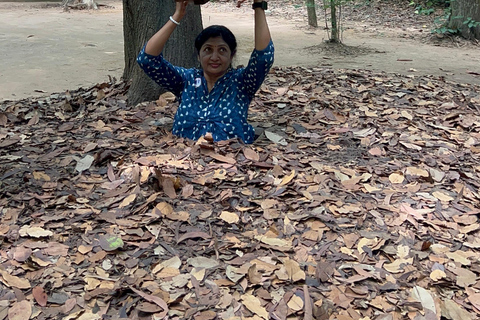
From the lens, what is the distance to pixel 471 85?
Result: 5.47 m

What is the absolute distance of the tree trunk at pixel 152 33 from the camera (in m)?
4.21

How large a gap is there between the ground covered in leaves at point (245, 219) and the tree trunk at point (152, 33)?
448 millimetres

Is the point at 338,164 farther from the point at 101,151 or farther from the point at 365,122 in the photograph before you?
the point at 101,151

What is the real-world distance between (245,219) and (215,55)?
4.34 ft

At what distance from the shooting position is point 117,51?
8172mm

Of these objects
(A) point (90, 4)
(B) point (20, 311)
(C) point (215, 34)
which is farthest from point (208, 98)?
(A) point (90, 4)

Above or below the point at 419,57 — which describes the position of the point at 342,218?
below

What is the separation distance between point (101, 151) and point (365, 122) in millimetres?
2032

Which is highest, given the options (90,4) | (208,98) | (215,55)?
(90,4)

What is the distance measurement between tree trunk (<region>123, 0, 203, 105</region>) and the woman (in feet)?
2.84

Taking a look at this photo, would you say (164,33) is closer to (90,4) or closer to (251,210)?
(251,210)

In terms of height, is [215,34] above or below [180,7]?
below

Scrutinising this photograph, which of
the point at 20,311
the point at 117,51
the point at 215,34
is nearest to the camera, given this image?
the point at 20,311

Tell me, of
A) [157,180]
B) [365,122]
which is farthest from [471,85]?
[157,180]
